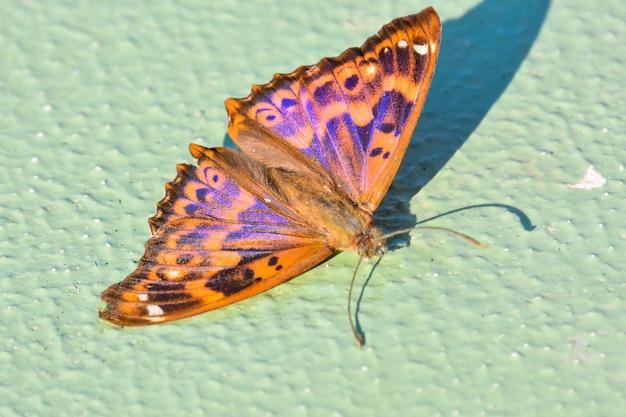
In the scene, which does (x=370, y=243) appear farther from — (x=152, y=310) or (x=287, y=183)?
(x=152, y=310)

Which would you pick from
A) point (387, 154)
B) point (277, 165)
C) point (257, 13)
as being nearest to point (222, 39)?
point (257, 13)

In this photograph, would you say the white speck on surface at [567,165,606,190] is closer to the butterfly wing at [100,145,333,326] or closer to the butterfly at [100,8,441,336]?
the butterfly at [100,8,441,336]

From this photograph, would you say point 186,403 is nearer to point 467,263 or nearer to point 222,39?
point 467,263

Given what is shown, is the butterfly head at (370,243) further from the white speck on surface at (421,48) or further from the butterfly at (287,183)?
the white speck on surface at (421,48)

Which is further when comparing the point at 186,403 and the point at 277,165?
the point at 277,165

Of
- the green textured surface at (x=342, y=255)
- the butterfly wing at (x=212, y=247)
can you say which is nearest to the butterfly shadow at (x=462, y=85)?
the green textured surface at (x=342, y=255)

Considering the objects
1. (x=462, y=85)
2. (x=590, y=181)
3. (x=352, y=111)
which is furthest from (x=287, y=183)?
(x=590, y=181)

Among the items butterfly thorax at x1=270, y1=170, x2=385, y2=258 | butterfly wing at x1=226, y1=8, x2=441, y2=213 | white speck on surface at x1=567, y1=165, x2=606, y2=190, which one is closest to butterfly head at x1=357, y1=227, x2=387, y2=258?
butterfly thorax at x1=270, y1=170, x2=385, y2=258
